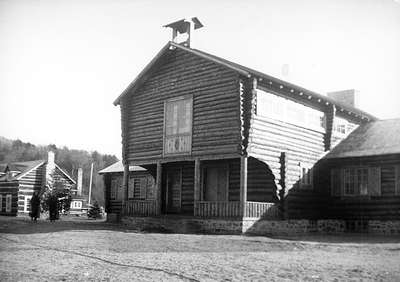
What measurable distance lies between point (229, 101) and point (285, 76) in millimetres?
12045

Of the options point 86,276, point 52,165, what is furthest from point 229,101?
point 52,165

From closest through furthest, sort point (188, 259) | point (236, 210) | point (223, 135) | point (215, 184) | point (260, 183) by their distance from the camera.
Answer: point (188, 259) → point (236, 210) → point (223, 135) → point (260, 183) → point (215, 184)

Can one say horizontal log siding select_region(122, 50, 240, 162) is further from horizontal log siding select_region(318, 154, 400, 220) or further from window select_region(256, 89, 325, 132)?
horizontal log siding select_region(318, 154, 400, 220)

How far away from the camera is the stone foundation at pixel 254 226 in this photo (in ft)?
70.6

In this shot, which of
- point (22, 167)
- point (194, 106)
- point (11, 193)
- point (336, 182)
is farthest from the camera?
point (22, 167)

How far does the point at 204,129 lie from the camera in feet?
77.6

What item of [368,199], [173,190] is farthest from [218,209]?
[368,199]

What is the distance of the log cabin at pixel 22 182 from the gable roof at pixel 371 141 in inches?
1129

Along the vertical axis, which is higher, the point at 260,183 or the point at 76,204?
the point at 260,183

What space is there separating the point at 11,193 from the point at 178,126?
3061cm

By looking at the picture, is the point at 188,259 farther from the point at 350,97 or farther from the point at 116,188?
the point at 116,188

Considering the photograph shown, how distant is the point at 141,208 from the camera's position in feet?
86.8

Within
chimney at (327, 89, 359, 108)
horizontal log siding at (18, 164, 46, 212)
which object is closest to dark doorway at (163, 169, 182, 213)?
chimney at (327, 89, 359, 108)

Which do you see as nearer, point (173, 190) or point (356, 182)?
point (356, 182)
